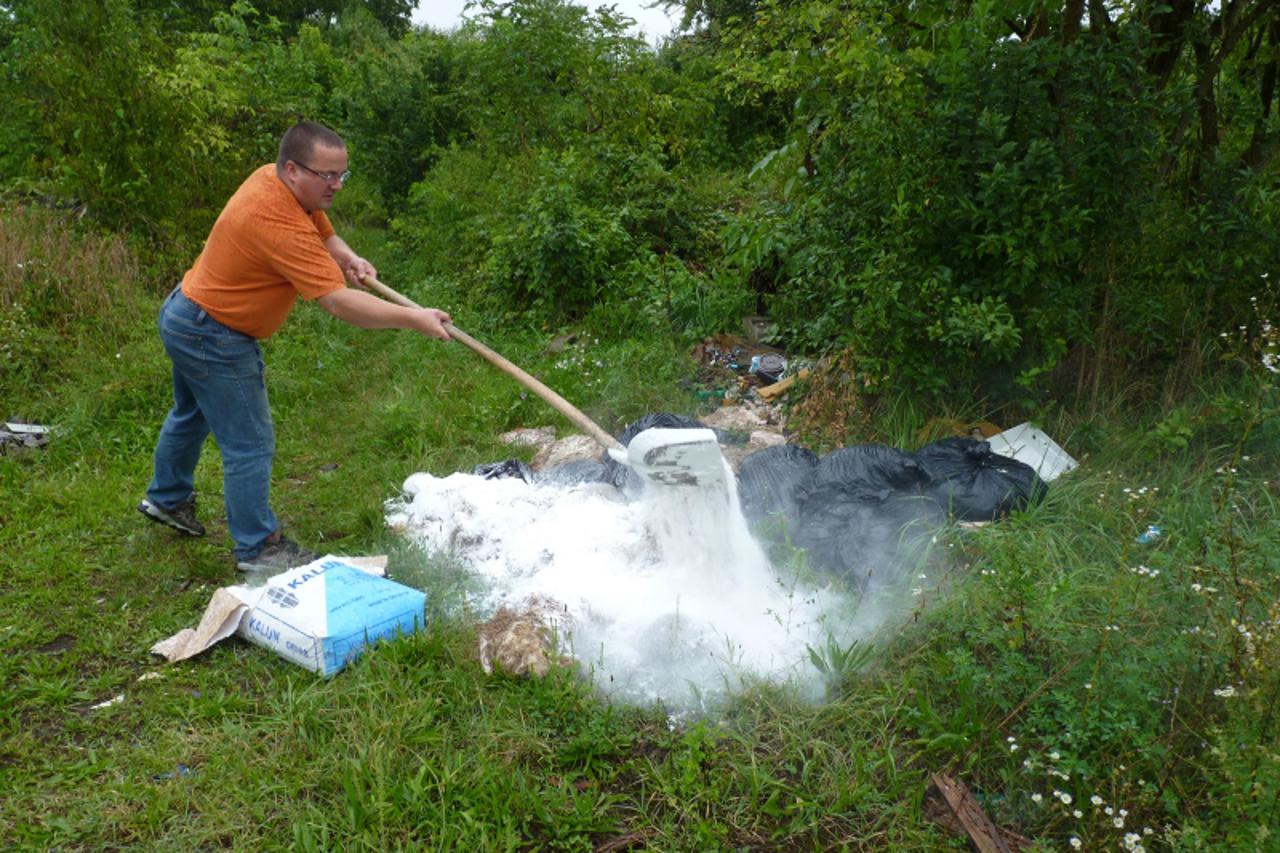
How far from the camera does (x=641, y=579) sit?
340 cm

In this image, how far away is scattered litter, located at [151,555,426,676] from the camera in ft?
9.55

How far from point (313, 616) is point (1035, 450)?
324 centimetres

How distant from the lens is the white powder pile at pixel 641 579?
2895 mm

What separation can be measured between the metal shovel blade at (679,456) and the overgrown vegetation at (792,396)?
0.80m

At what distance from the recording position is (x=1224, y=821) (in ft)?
6.89

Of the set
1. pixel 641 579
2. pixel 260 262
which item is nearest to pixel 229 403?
pixel 260 262

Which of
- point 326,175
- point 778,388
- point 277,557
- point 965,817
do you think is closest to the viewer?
point 965,817

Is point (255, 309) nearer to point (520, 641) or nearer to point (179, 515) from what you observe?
point (179, 515)

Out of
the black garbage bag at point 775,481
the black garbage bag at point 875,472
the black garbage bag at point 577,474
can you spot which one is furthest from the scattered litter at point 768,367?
the black garbage bag at point 875,472

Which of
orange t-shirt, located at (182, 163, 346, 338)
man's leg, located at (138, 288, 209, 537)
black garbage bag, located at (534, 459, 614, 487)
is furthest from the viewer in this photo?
black garbage bag, located at (534, 459, 614, 487)

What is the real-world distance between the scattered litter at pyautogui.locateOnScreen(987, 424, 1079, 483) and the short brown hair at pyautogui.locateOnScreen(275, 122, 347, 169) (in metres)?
3.19

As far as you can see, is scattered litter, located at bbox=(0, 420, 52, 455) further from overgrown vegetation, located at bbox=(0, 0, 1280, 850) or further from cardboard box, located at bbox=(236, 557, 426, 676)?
cardboard box, located at bbox=(236, 557, 426, 676)

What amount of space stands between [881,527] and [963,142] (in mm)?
1996

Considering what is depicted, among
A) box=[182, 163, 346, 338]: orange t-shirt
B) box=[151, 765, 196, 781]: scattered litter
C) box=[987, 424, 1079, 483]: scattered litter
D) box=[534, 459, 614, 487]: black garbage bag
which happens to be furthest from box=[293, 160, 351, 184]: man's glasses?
box=[987, 424, 1079, 483]: scattered litter
